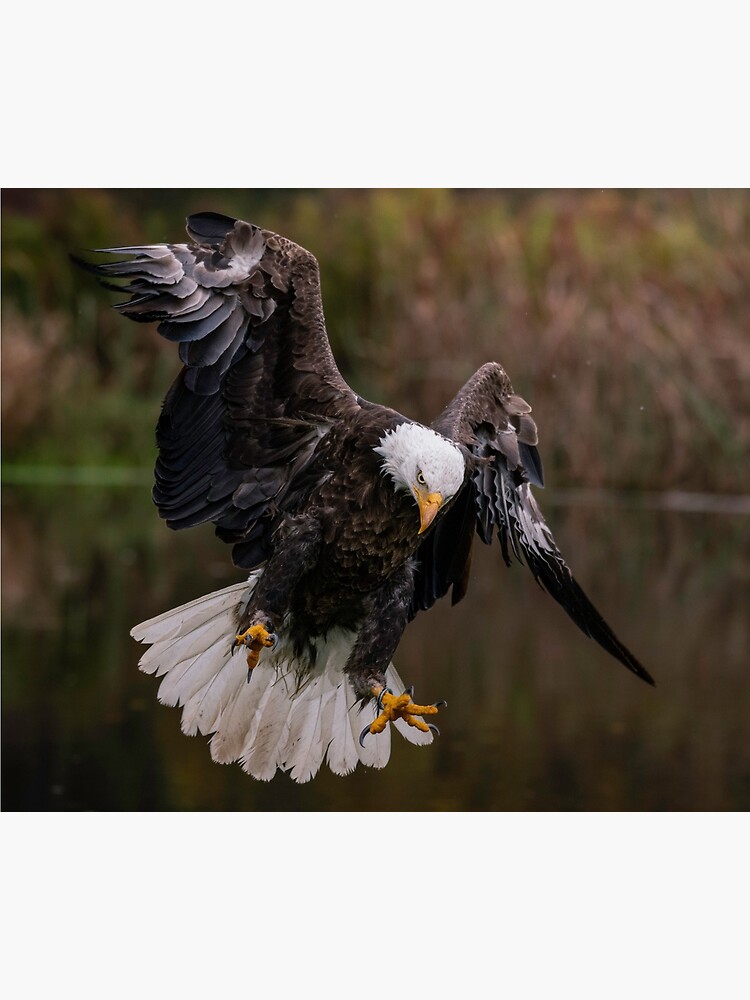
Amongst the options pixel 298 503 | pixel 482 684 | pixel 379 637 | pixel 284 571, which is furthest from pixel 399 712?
pixel 482 684

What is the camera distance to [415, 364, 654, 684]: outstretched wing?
3.79m

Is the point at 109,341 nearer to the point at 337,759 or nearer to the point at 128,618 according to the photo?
the point at 128,618

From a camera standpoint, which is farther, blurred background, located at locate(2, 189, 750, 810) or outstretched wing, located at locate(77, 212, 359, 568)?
blurred background, located at locate(2, 189, 750, 810)

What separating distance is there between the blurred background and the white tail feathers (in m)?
2.55

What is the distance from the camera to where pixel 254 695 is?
4.00m

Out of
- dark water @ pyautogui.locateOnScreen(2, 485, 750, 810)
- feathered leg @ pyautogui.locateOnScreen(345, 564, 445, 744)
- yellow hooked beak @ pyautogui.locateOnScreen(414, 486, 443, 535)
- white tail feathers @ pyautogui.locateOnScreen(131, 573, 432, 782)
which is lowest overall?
dark water @ pyautogui.locateOnScreen(2, 485, 750, 810)

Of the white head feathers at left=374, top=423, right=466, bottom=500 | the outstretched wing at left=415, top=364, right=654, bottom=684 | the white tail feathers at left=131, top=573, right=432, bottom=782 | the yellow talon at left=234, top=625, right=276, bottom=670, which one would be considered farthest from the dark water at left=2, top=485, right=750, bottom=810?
the white head feathers at left=374, top=423, right=466, bottom=500

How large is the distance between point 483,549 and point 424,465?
30.0 feet

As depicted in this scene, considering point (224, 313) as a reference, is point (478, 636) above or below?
below

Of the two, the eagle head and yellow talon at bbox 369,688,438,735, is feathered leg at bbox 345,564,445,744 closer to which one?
yellow talon at bbox 369,688,438,735

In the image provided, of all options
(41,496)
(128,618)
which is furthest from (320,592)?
(41,496)

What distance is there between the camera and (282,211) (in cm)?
1219

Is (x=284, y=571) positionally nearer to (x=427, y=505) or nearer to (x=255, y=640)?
(x=255, y=640)

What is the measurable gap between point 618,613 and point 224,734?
585cm
